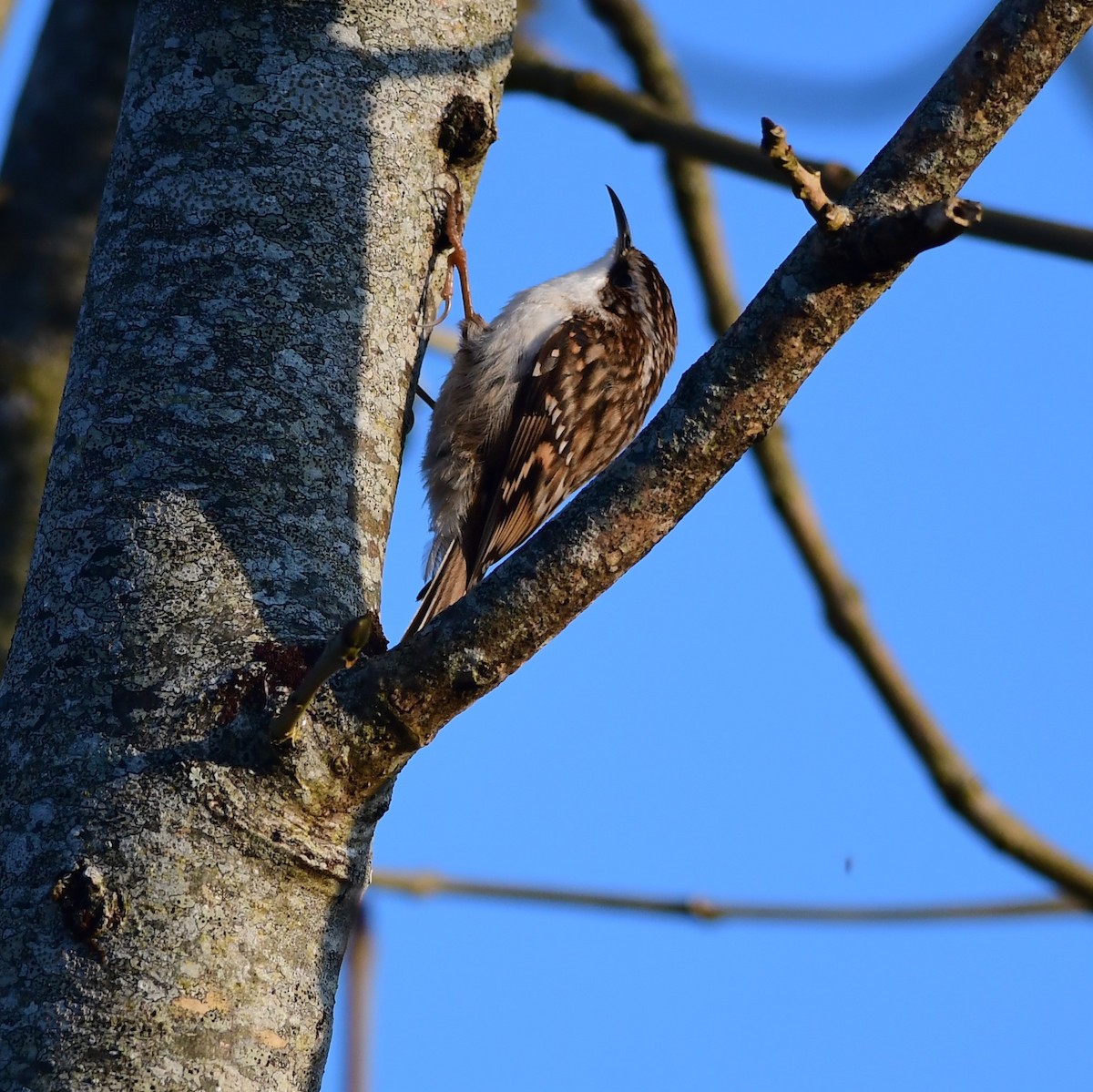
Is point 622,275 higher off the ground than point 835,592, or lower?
higher

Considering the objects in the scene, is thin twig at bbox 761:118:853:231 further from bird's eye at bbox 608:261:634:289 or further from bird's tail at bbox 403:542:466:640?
bird's eye at bbox 608:261:634:289

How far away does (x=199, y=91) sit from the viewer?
2.31 meters

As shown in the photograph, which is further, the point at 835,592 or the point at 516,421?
the point at 516,421

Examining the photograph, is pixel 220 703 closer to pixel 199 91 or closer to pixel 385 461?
pixel 385 461

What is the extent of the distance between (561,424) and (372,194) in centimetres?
199

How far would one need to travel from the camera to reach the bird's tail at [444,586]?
3.86 meters

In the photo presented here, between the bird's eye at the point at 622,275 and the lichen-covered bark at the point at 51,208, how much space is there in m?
1.53

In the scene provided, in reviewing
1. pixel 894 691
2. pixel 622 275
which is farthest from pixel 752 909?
pixel 622 275

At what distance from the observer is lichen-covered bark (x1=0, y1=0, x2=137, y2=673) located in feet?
13.8

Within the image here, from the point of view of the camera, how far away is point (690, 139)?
309cm

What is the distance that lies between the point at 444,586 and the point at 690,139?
54.3 inches

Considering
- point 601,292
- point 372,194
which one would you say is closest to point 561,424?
point 601,292

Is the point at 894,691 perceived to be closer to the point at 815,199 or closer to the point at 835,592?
the point at 835,592

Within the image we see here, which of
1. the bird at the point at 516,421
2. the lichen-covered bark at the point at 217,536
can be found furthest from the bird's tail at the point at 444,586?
the lichen-covered bark at the point at 217,536
